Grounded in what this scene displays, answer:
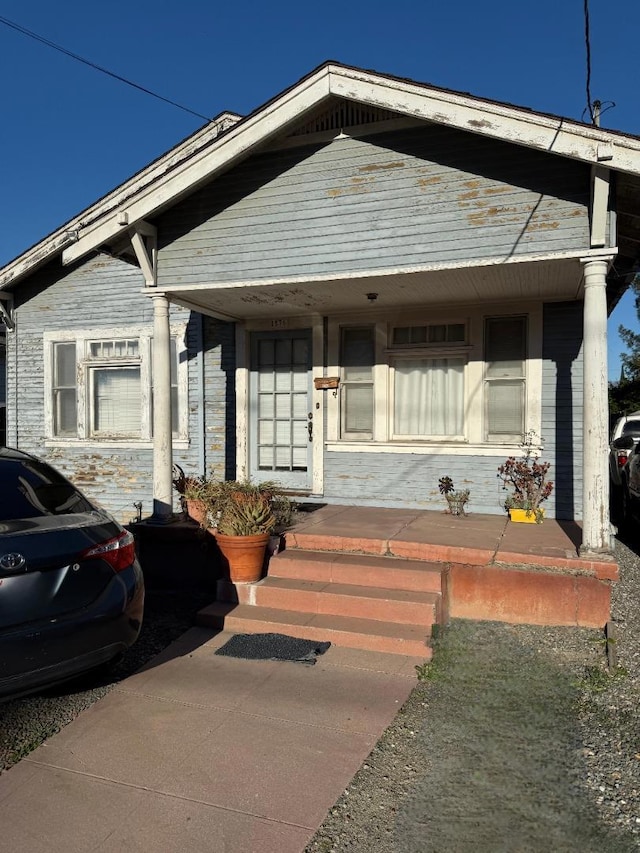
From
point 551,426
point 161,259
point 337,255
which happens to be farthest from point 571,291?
point 161,259

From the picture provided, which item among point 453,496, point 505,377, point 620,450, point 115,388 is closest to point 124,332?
point 115,388

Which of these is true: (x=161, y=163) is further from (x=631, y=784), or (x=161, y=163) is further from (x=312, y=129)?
(x=631, y=784)

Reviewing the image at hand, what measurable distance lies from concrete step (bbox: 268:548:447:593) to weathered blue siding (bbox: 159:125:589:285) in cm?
266

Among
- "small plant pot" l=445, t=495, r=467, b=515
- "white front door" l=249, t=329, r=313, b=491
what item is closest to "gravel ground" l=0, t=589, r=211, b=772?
"white front door" l=249, t=329, r=313, b=491

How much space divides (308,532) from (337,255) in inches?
104

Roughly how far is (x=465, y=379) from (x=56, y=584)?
212 inches

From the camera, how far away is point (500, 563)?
5332 millimetres

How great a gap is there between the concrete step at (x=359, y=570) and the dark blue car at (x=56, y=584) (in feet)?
6.40

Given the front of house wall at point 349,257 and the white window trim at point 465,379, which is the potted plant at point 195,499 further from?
the white window trim at point 465,379

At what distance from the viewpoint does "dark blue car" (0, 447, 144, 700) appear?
123 inches

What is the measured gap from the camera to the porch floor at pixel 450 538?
529 centimetres

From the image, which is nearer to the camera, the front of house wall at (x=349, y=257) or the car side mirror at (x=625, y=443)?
the front of house wall at (x=349, y=257)

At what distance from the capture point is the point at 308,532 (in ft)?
20.2

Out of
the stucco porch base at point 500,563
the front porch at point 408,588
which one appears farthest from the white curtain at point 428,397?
the front porch at point 408,588
